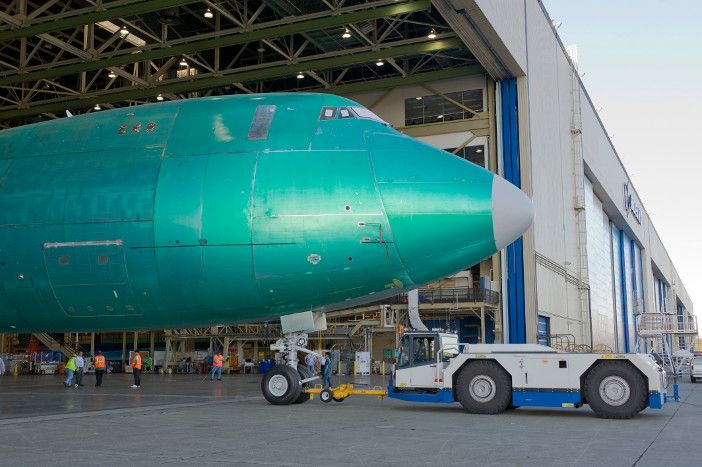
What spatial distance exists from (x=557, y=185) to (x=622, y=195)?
35242mm

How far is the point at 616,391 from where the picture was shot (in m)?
16.8

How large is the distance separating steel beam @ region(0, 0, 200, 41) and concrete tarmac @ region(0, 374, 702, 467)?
1839 centimetres

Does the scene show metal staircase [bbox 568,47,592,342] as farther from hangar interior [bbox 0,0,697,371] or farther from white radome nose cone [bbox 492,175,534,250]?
white radome nose cone [bbox 492,175,534,250]

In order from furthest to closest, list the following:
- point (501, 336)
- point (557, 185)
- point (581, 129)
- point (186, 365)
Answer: point (581, 129) → point (186, 365) → point (557, 185) → point (501, 336)

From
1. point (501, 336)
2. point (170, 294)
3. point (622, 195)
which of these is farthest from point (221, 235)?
point (622, 195)

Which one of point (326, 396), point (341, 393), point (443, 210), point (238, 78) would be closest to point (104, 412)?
point (326, 396)

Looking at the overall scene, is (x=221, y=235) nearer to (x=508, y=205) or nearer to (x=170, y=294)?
→ (x=170, y=294)

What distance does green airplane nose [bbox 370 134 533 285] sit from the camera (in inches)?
491

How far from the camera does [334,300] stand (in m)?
13.6

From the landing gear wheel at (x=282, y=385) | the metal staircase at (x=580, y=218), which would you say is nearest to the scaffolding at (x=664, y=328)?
the metal staircase at (x=580, y=218)

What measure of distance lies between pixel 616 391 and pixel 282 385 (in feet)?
25.5

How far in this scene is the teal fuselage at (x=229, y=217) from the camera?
41.2 ft

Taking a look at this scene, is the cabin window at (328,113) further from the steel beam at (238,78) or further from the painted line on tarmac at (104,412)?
the steel beam at (238,78)

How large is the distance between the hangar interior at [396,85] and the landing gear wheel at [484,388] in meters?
18.3
